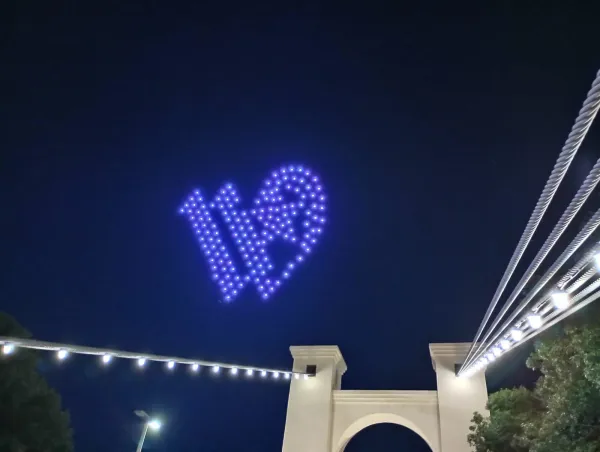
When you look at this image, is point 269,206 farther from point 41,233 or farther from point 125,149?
point 41,233

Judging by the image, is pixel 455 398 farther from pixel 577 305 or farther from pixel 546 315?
pixel 577 305

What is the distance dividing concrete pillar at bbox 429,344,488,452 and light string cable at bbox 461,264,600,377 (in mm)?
3596

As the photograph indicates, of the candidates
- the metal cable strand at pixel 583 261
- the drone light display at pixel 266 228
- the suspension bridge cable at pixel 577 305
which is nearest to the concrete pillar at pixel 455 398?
the drone light display at pixel 266 228

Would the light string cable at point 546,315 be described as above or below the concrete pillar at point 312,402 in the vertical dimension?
below

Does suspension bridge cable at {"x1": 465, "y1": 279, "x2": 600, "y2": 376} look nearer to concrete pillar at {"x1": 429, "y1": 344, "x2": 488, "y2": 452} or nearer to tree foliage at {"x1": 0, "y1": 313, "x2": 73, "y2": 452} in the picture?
concrete pillar at {"x1": 429, "y1": 344, "x2": 488, "y2": 452}

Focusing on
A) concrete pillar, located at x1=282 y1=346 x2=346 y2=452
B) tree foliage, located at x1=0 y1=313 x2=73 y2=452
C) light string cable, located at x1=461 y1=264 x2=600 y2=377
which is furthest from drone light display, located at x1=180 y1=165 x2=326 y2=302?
light string cable, located at x1=461 y1=264 x2=600 y2=377

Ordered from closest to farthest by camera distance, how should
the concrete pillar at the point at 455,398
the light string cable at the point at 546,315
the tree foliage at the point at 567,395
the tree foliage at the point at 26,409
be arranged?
the light string cable at the point at 546,315
the tree foliage at the point at 567,395
the tree foliage at the point at 26,409
the concrete pillar at the point at 455,398

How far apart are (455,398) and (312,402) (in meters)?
4.08

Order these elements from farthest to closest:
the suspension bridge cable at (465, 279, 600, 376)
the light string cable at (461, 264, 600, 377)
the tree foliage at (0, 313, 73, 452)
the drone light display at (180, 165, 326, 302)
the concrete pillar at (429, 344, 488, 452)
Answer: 1. the drone light display at (180, 165, 326, 302)
2. the concrete pillar at (429, 344, 488, 452)
3. the tree foliage at (0, 313, 73, 452)
4. the light string cable at (461, 264, 600, 377)
5. the suspension bridge cable at (465, 279, 600, 376)

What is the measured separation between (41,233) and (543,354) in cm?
1573

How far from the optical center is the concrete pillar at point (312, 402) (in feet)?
45.5

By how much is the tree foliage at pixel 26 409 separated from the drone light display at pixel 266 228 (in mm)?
5158

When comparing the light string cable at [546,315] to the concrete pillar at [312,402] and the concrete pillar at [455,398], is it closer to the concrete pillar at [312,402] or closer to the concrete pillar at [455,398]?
the concrete pillar at [455,398]

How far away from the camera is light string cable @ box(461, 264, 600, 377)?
4.51m
